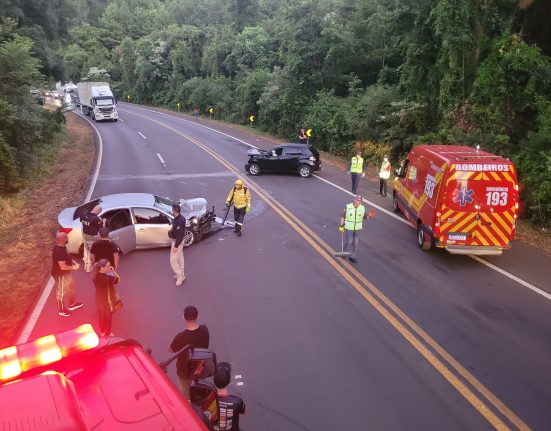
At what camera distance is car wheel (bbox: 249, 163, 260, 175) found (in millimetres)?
21297

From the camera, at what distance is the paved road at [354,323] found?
6254 mm

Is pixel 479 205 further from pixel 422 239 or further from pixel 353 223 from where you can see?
pixel 353 223

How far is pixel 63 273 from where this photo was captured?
8.41 metres

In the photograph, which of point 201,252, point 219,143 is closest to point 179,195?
point 201,252

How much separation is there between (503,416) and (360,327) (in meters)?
2.68

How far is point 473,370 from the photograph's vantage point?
705cm

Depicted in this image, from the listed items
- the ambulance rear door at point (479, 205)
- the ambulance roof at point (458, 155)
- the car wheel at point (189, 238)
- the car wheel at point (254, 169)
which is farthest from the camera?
the car wheel at point (254, 169)

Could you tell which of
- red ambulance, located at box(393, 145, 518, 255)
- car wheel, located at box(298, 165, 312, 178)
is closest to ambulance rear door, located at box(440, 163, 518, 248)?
red ambulance, located at box(393, 145, 518, 255)

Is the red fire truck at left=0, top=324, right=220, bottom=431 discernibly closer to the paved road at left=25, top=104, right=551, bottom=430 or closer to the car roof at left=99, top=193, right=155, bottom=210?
the paved road at left=25, top=104, right=551, bottom=430

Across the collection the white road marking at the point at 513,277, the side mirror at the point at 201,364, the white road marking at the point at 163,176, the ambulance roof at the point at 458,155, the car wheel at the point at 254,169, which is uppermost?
the ambulance roof at the point at 458,155

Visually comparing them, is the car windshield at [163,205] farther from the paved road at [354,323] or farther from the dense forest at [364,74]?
the dense forest at [364,74]

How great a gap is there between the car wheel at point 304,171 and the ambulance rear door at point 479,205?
407 inches

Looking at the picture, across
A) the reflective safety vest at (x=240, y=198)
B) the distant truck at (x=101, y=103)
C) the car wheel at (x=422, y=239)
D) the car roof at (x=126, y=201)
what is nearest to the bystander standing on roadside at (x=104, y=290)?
the car roof at (x=126, y=201)

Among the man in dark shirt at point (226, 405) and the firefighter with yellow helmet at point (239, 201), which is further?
the firefighter with yellow helmet at point (239, 201)
